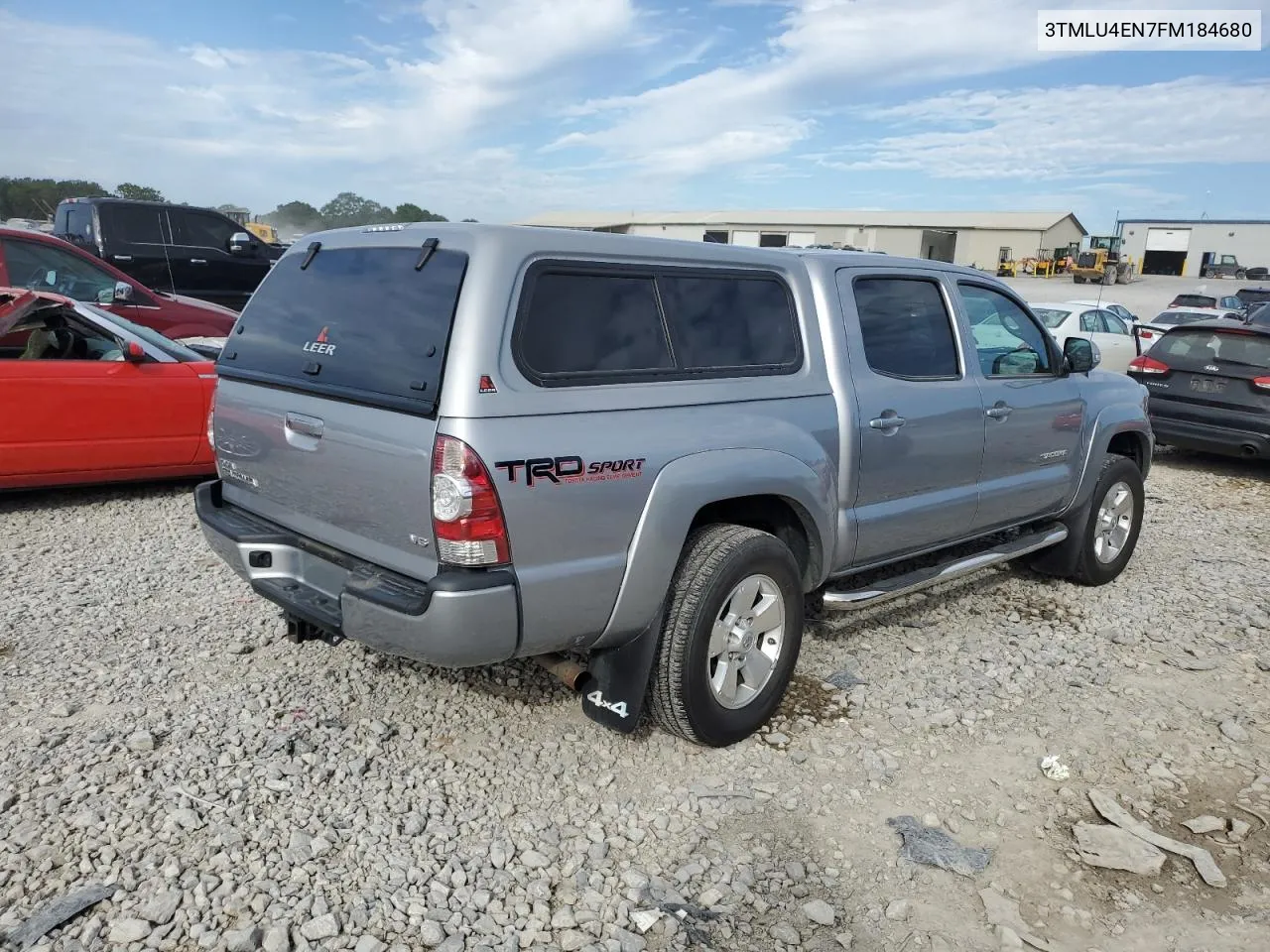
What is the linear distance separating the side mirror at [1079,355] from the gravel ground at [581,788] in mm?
1428

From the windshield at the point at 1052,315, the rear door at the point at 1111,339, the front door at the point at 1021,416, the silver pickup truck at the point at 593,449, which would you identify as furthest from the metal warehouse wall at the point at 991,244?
the silver pickup truck at the point at 593,449

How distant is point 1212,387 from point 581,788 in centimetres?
840

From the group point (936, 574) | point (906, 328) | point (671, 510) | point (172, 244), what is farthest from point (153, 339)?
point (172, 244)

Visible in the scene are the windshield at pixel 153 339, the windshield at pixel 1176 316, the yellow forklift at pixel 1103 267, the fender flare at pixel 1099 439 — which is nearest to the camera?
the fender flare at pixel 1099 439

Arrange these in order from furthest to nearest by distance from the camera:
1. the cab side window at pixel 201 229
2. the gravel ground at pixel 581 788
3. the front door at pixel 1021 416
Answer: the cab side window at pixel 201 229, the front door at pixel 1021 416, the gravel ground at pixel 581 788

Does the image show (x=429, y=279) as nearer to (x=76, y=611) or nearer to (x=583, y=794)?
(x=583, y=794)

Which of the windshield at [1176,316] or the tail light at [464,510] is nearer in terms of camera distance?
the tail light at [464,510]

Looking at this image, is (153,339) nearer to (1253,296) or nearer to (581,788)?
(581,788)

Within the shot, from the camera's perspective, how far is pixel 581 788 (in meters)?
3.31

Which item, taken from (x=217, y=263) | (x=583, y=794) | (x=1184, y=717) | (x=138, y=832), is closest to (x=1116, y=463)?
(x=1184, y=717)

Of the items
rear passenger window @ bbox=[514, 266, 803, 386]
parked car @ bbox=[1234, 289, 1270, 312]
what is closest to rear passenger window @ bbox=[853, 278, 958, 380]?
rear passenger window @ bbox=[514, 266, 803, 386]

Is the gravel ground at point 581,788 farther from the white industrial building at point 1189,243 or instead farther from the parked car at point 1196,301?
the white industrial building at point 1189,243

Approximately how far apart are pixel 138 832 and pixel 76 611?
2050 millimetres

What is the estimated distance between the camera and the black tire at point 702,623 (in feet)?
10.7
